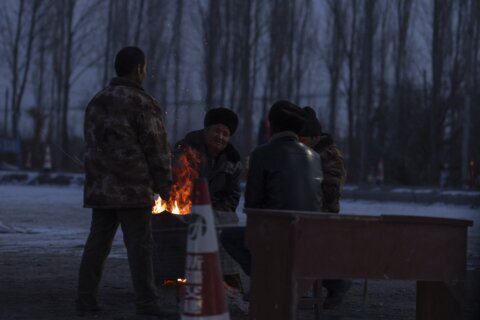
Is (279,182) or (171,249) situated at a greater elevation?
(279,182)

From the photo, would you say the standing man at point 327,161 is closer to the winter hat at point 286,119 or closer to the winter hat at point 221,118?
the winter hat at point 221,118

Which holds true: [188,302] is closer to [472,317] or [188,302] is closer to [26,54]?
[472,317]

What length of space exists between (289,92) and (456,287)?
43943mm

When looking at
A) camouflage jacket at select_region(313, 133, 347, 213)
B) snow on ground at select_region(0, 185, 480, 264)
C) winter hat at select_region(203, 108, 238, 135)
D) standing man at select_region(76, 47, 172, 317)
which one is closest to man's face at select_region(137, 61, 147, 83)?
standing man at select_region(76, 47, 172, 317)

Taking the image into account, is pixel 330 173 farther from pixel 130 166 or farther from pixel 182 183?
pixel 130 166

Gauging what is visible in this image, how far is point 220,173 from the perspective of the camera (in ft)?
25.3

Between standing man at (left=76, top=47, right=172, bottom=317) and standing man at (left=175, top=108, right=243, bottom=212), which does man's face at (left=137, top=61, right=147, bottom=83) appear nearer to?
standing man at (left=76, top=47, right=172, bottom=317)

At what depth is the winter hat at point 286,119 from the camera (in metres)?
6.83

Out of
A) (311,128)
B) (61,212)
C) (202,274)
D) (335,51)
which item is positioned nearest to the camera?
Answer: (202,274)

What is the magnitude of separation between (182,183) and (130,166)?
2.77 feet

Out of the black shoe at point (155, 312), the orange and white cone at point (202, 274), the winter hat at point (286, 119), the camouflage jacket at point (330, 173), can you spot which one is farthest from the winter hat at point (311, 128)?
the orange and white cone at point (202, 274)

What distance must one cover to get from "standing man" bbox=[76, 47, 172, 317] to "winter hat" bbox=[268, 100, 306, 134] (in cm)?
79

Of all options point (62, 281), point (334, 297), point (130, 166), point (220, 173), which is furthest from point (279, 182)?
point (62, 281)

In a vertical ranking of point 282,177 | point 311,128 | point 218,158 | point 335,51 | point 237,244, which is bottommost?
point 237,244
